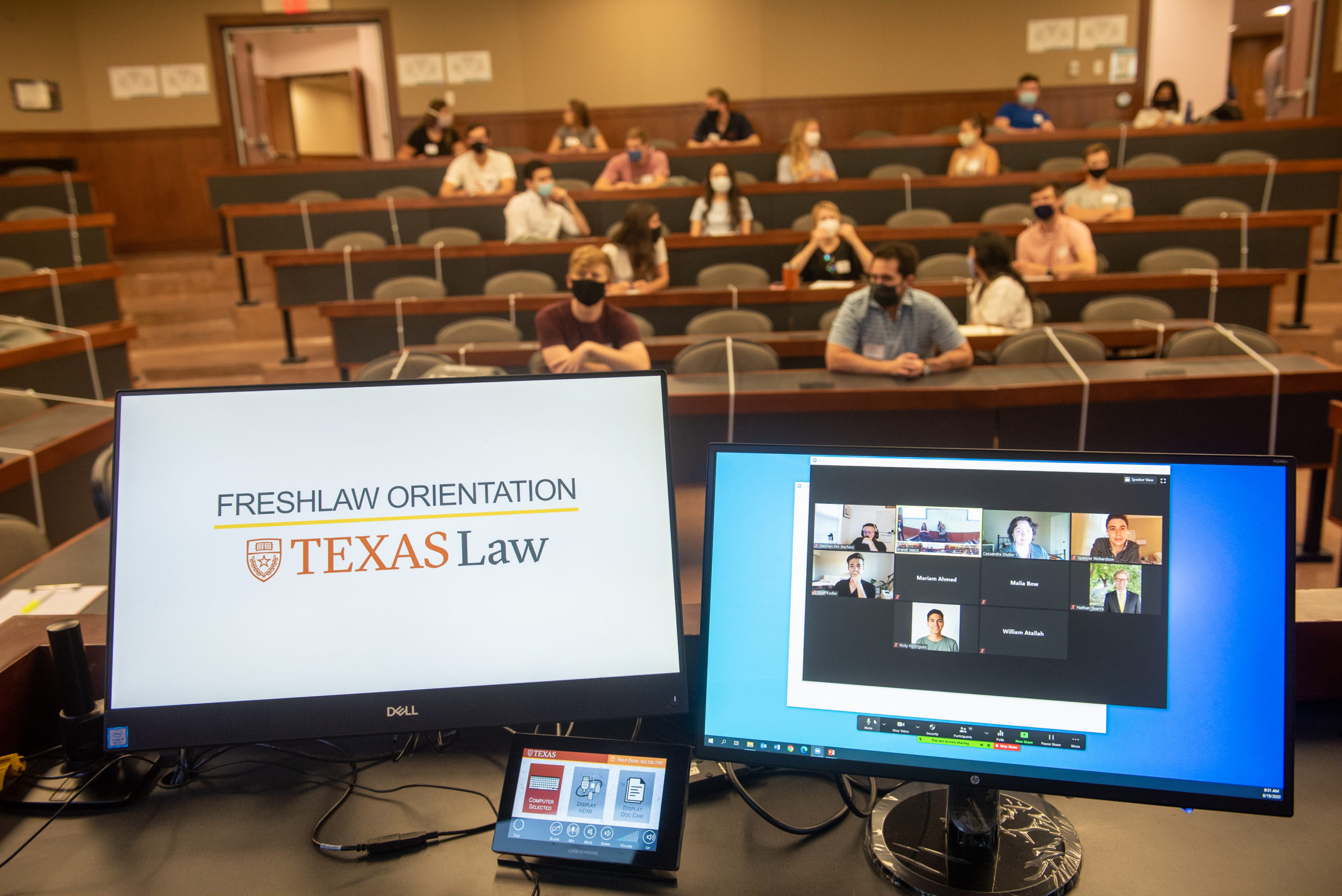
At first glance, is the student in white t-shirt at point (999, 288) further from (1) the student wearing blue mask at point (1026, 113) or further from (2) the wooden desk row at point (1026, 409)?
→ (1) the student wearing blue mask at point (1026, 113)

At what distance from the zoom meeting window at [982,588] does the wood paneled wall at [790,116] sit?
918 cm

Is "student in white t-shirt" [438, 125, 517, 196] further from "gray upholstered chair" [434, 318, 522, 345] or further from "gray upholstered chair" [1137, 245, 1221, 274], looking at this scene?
"gray upholstered chair" [1137, 245, 1221, 274]

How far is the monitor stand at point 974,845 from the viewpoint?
0.91 metres

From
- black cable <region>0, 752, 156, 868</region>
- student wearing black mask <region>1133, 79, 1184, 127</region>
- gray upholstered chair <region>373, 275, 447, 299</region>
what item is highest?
student wearing black mask <region>1133, 79, 1184, 127</region>

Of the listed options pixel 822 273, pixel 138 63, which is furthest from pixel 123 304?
pixel 822 273

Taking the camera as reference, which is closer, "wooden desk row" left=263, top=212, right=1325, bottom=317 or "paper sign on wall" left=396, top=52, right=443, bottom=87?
"wooden desk row" left=263, top=212, right=1325, bottom=317

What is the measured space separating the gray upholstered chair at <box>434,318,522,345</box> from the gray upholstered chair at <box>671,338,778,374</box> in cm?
117

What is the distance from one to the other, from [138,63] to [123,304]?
11.1 ft

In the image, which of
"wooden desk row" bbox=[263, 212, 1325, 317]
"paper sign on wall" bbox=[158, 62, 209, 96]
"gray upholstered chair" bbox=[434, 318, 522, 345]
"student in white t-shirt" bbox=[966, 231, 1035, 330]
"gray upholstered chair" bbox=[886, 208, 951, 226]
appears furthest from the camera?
"paper sign on wall" bbox=[158, 62, 209, 96]

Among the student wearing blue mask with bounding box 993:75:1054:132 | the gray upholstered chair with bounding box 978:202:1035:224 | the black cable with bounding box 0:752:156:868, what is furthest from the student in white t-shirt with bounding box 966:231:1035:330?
the student wearing blue mask with bounding box 993:75:1054:132

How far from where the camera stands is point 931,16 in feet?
31.1

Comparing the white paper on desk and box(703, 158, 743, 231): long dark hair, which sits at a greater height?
box(703, 158, 743, 231): long dark hair

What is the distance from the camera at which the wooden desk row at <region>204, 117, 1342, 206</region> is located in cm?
714

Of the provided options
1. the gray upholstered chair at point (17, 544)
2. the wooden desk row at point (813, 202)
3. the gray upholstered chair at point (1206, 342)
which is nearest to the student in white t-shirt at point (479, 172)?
the wooden desk row at point (813, 202)
